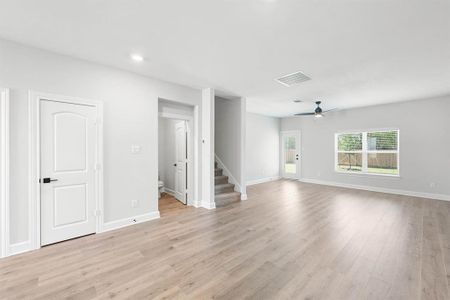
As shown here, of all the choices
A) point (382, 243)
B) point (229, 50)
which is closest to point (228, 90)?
point (229, 50)

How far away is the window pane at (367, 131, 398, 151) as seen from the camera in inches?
237

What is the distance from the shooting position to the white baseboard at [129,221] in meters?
3.26

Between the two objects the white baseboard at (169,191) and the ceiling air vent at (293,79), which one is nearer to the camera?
the ceiling air vent at (293,79)

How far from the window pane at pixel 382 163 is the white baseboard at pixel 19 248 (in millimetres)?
8295

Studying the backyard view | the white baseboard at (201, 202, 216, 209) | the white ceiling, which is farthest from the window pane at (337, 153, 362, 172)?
the white baseboard at (201, 202, 216, 209)

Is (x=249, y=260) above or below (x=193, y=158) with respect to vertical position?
below

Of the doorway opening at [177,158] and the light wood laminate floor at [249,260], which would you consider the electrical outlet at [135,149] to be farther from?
the light wood laminate floor at [249,260]

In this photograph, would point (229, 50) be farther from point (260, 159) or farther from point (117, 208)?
point (260, 159)

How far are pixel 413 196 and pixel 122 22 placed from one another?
771cm

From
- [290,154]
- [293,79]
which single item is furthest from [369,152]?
[293,79]

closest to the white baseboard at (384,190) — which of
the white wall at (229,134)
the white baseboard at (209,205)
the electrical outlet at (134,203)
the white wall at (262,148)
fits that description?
the white wall at (262,148)

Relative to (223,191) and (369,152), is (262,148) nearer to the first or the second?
(223,191)

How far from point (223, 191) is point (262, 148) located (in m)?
3.35

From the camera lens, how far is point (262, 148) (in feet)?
26.1
